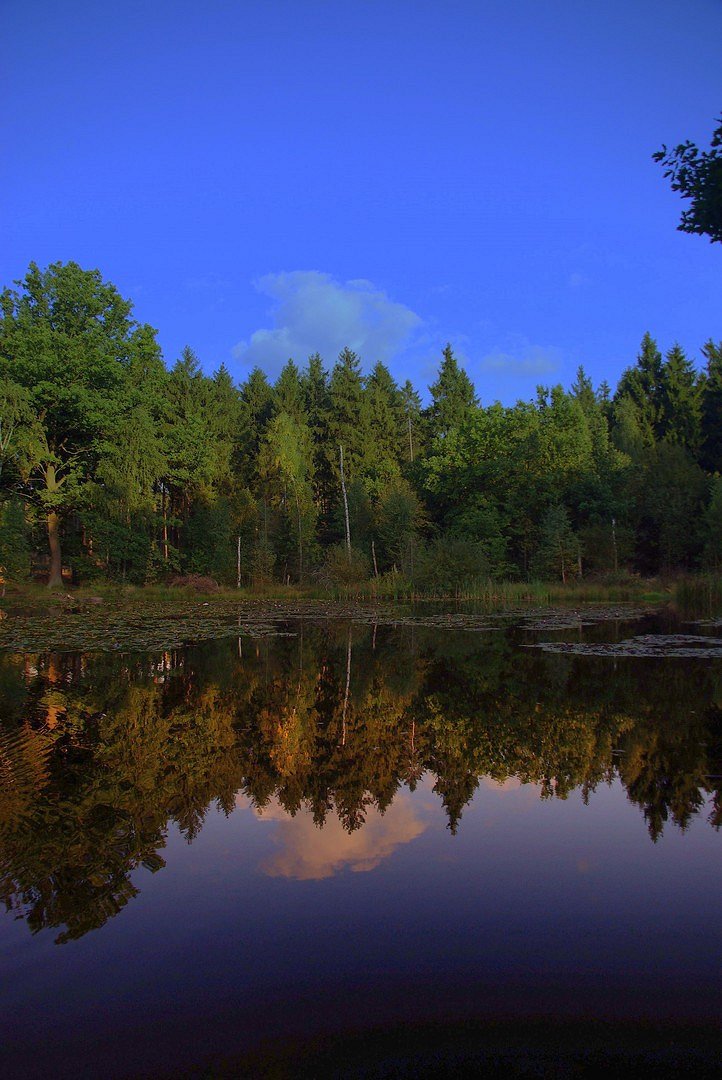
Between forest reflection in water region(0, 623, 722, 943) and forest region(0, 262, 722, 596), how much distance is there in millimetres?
18668

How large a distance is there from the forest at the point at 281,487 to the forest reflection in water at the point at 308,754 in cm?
1867

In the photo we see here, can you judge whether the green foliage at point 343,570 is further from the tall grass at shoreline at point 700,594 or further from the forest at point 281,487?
the tall grass at shoreline at point 700,594

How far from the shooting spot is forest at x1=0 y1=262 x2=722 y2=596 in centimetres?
3109

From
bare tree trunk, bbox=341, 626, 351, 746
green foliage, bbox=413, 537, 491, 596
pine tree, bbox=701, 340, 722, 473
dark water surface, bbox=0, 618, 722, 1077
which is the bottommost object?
dark water surface, bbox=0, 618, 722, 1077

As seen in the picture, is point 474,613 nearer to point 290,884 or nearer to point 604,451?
point 290,884

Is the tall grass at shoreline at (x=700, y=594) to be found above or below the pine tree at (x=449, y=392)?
below

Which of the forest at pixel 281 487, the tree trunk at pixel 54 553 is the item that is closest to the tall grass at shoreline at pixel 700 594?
the forest at pixel 281 487

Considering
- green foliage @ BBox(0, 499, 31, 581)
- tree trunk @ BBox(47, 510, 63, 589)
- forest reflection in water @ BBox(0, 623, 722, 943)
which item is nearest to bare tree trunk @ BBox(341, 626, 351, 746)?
forest reflection in water @ BBox(0, 623, 722, 943)

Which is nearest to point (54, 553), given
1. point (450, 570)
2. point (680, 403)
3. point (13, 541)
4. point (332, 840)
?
point (13, 541)

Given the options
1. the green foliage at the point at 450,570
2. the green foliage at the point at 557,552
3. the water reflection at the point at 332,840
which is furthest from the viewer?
the green foliage at the point at 557,552

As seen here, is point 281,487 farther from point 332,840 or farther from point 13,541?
point 332,840

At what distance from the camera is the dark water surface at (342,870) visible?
2818 mm

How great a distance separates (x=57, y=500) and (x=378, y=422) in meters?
27.3

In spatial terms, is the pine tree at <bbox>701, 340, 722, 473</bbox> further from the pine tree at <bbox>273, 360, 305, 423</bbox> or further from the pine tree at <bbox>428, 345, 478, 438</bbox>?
the pine tree at <bbox>273, 360, 305, 423</bbox>
